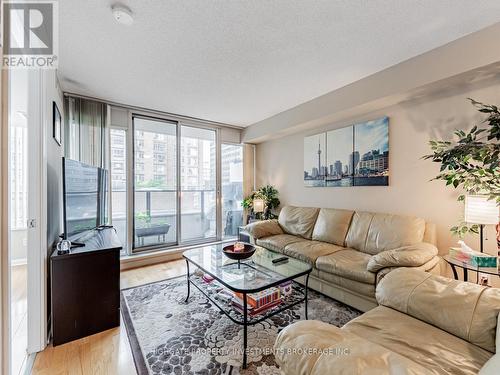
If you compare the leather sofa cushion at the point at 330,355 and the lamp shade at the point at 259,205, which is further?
the lamp shade at the point at 259,205

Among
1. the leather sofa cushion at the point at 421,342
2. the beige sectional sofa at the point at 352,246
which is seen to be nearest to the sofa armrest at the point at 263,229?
the beige sectional sofa at the point at 352,246

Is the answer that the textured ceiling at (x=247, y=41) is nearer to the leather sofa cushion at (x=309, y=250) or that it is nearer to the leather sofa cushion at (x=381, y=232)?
the leather sofa cushion at (x=381, y=232)

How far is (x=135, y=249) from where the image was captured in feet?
12.2

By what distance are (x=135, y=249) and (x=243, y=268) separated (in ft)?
7.88

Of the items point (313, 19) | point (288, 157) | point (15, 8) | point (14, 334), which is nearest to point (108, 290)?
point (14, 334)

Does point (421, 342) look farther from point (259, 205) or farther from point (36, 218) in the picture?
point (259, 205)

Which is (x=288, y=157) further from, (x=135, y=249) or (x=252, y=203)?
(x=135, y=249)

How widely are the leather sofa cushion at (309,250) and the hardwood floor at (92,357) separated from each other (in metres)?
1.86

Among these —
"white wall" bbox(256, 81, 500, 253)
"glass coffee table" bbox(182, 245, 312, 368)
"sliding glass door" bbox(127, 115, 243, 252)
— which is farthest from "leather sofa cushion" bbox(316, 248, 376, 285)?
"sliding glass door" bbox(127, 115, 243, 252)

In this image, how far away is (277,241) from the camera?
3.21 meters

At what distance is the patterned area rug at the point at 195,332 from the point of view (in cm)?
160

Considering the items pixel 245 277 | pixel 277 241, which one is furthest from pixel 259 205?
pixel 245 277

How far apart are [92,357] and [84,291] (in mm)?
498

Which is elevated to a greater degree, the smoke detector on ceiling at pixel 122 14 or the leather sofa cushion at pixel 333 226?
the smoke detector on ceiling at pixel 122 14
